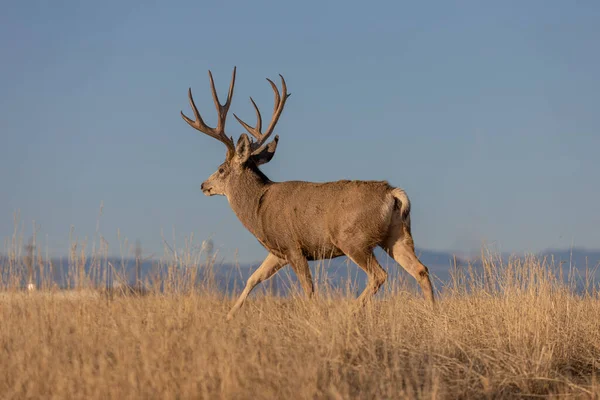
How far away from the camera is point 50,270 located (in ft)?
31.6

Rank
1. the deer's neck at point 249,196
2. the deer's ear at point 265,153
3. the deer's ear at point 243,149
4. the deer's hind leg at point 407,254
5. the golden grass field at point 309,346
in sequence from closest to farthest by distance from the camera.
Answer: the golden grass field at point 309,346, the deer's hind leg at point 407,254, the deer's neck at point 249,196, the deer's ear at point 243,149, the deer's ear at point 265,153

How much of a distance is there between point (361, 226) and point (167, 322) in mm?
3873

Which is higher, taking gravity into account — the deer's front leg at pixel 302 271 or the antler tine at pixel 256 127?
the antler tine at pixel 256 127

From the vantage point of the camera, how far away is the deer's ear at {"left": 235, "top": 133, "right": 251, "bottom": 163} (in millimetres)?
12133

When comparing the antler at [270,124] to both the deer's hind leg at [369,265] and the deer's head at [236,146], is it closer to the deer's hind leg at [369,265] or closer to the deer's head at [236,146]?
the deer's head at [236,146]

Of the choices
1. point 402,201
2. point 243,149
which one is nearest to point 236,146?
point 243,149

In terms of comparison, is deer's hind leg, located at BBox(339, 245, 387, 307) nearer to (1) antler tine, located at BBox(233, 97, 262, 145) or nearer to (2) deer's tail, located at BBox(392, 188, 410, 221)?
(2) deer's tail, located at BBox(392, 188, 410, 221)

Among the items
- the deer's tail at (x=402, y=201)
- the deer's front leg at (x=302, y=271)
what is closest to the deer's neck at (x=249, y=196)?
the deer's front leg at (x=302, y=271)

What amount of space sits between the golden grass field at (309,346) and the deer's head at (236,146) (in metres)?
2.95

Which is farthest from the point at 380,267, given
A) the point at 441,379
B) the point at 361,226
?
the point at 441,379

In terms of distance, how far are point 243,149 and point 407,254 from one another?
322cm

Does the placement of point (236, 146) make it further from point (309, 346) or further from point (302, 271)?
point (309, 346)

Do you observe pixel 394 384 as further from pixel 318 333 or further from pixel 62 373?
pixel 62 373

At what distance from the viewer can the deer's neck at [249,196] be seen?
11.9 m
